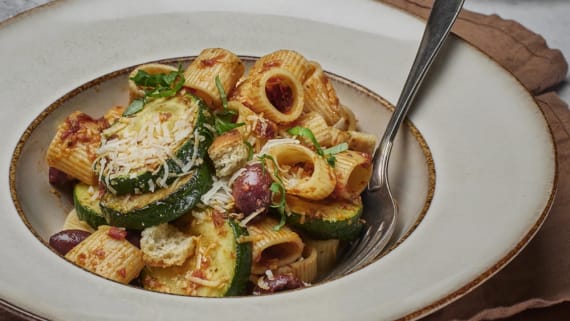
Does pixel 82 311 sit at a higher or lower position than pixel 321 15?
lower

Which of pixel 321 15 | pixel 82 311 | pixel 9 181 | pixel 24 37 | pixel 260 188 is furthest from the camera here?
pixel 321 15

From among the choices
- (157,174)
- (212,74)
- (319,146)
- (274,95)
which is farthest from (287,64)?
(157,174)

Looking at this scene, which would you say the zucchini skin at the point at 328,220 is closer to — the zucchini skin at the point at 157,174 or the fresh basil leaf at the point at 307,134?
the fresh basil leaf at the point at 307,134

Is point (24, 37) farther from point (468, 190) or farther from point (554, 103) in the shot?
point (554, 103)

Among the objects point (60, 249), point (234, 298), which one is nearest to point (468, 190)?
point (234, 298)

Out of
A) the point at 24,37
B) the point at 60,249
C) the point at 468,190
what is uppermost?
the point at 24,37

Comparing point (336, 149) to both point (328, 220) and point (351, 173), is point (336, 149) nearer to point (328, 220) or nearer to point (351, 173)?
point (351, 173)
